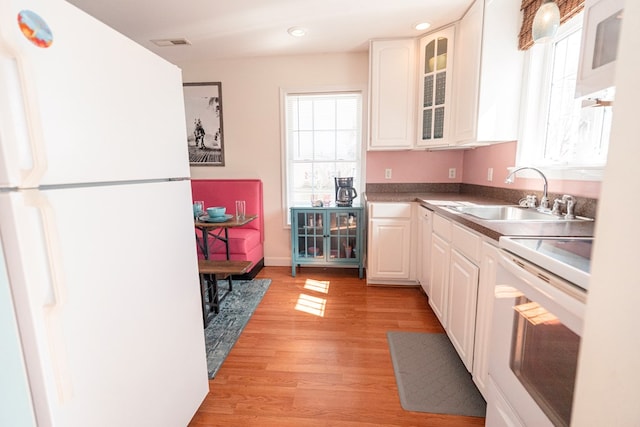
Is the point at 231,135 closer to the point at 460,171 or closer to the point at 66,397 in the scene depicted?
the point at 460,171

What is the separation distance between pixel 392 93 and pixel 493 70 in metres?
0.93

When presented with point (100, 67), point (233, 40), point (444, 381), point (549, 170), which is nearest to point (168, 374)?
point (100, 67)

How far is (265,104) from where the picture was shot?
11.1 feet

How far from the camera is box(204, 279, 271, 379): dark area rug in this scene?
1.94m

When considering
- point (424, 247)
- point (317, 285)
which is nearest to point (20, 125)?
point (424, 247)

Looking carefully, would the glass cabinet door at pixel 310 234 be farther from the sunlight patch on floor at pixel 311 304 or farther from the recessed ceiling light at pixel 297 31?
the recessed ceiling light at pixel 297 31

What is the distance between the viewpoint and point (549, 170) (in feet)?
6.26

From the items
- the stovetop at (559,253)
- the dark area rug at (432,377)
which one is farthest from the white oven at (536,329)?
A: the dark area rug at (432,377)

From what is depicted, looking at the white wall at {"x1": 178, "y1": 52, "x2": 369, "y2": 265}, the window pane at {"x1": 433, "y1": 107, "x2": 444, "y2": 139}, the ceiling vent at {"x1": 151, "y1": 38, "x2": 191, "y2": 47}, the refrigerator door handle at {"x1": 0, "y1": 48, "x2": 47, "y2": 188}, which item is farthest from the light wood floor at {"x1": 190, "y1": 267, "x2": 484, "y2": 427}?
the ceiling vent at {"x1": 151, "y1": 38, "x2": 191, "y2": 47}

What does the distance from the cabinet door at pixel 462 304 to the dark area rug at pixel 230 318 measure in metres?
1.43

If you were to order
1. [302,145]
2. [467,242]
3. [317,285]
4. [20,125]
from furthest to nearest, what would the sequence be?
[302,145]
[317,285]
[467,242]
[20,125]

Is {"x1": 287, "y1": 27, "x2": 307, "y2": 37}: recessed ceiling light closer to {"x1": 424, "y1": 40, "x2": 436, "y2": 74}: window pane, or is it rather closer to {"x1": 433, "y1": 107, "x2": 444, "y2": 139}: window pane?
{"x1": 424, "y1": 40, "x2": 436, "y2": 74}: window pane

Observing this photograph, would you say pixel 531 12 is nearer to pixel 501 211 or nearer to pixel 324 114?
pixel 501 211

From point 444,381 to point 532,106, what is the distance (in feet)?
6.45
